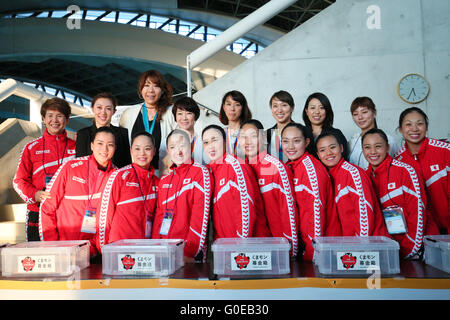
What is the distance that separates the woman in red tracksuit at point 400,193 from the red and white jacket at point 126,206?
5.19 feet

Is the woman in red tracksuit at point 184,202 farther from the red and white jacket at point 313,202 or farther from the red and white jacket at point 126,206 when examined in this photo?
the red and white jacket at point 313,202

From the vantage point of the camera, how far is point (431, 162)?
8.82 ft

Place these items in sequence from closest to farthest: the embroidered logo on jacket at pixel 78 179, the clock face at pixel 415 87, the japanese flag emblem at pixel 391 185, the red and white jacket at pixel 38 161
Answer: the japanese flag emblem at pixel 391 185, the embroidered logo on jacket at pixel 78 179, the red and white jacket at pixel 38 161, the clock face at pixel 415 87

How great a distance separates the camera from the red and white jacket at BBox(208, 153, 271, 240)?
2383 millimetres

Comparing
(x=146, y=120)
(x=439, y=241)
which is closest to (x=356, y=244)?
(x=439, y=241)

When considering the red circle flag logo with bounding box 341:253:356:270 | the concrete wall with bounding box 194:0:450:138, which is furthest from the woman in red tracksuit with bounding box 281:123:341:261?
the concrete wall with bounding box 194:0:450:138

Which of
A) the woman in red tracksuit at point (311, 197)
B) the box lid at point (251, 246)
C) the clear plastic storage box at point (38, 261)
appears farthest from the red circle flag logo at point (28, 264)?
the woman in red tracksuit at point (311, 197)

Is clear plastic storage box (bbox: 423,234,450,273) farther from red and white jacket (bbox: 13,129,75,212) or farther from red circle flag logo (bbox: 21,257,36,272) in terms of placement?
red and white jacket (bbox: 13,129,75,212)

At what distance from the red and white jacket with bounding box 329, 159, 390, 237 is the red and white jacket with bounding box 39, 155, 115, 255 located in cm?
161

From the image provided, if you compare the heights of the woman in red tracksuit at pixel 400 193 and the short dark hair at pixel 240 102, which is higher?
the short dark hair at pixel 240 102

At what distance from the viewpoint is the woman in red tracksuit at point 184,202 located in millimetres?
2408

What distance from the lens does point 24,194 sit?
296 centimetres

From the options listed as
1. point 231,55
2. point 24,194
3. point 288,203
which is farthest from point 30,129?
point 231,55

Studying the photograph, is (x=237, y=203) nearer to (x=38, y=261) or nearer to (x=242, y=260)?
(x=242, y=260)
